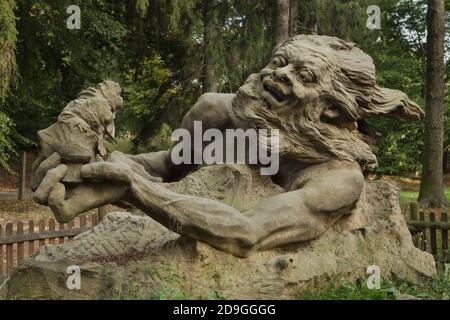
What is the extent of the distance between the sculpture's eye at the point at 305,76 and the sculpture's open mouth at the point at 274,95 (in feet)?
0.46

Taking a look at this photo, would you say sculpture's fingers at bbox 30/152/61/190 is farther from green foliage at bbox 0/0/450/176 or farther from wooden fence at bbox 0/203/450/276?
green foliage at bbox 0/0/450/176

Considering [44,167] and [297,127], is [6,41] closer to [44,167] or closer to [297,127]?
[44,167]

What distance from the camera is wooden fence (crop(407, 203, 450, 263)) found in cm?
731

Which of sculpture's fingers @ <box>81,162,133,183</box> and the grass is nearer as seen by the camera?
sculpture's fingers @ <box>81,162,133,183</box>

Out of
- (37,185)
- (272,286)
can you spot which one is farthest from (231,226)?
(37,185)

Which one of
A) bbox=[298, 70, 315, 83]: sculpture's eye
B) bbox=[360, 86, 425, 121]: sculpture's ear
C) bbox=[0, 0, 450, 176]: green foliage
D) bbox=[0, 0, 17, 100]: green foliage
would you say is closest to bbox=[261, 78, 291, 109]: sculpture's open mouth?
bbox=[298, 70, 315, 83]: sculpture's eye

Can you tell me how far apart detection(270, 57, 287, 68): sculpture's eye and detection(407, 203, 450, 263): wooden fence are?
450cm

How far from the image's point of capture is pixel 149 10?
14.2m

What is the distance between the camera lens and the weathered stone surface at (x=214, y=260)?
316 centimetres

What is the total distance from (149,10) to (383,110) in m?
11.3

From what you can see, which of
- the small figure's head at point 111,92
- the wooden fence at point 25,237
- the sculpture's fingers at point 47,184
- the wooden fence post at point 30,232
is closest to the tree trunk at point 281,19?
the wooden fence at point 25,237

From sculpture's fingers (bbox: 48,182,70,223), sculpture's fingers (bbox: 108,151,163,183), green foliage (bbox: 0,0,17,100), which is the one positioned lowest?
sculpture's fingers (bbox: 48,182,70,223)

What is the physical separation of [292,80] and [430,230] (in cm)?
483

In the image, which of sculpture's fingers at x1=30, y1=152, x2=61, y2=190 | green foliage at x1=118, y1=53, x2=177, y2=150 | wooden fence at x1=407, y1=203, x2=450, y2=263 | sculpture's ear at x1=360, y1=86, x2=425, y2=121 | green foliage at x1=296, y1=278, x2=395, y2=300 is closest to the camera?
sculpture's fingers at x1=30, y1=152, x2=61, y2=190
